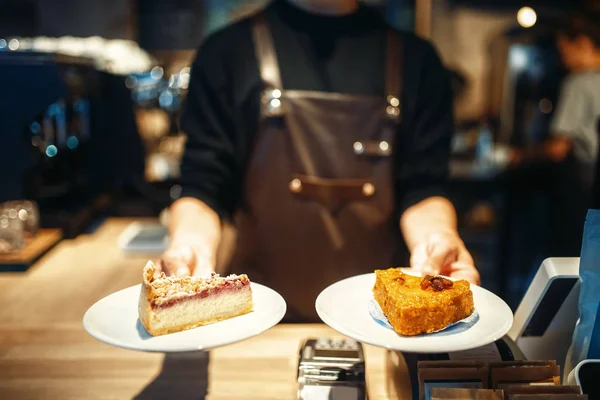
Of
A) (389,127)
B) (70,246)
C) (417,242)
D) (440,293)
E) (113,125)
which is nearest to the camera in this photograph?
(440,293)

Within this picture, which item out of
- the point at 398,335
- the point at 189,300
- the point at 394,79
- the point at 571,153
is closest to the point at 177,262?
the point at 189,300

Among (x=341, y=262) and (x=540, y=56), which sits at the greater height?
(x=540, y=56)

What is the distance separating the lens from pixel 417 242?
1449 millimetres

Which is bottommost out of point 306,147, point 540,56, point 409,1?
point 306,147

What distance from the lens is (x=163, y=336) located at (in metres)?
0.94

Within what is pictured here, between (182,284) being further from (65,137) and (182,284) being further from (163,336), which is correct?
(65,137)

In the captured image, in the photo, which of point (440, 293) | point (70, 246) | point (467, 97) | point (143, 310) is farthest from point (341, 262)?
point (467, 97)

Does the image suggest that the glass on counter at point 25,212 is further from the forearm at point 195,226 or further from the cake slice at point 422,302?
the cake slice at point 422,302

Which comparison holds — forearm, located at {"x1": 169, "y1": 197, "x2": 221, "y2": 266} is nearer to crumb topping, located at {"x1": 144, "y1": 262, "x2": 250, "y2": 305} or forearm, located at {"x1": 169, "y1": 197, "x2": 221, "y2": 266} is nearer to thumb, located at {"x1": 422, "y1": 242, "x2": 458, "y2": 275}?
crumb topping, located at {"x1": 144, "y1": 262, "x2": 250, "y2": 305}

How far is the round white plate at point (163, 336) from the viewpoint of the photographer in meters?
0.88

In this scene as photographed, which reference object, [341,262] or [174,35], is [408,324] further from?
[174,35]

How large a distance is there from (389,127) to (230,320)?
961mm

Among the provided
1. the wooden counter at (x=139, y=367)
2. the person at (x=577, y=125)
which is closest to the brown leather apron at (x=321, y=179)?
the wooden counter at (x=139, y=367)

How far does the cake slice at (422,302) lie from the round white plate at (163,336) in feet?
0.60
